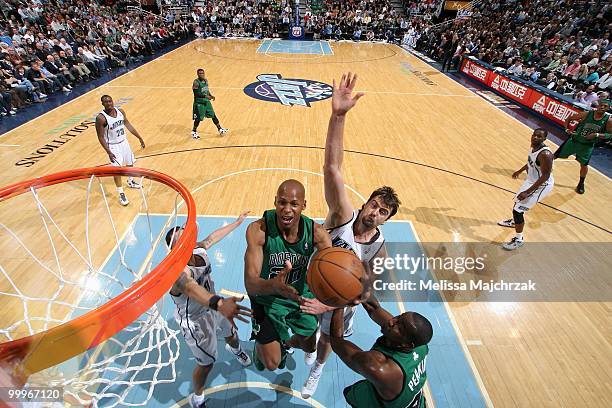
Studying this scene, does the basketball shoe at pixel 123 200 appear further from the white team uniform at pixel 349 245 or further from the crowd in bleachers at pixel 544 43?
the crowd in bleachers at pixel 544 43

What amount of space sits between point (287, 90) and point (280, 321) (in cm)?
1099

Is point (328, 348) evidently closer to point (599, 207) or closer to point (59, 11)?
point (599, 207)

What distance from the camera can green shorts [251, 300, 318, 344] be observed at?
106 inches

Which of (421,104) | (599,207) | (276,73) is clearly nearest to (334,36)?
(276,73)

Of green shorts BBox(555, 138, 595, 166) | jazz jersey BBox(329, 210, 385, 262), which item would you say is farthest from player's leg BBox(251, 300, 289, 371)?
green shorts BBox(555, 138, 595, 166)

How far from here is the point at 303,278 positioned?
273 centimetres

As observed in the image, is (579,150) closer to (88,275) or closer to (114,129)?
(114,129)

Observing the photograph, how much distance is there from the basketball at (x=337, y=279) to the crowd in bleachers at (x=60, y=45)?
435 inches

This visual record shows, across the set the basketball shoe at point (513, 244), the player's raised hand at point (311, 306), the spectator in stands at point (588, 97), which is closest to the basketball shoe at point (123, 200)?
the player's raised hand at point (311, 306)

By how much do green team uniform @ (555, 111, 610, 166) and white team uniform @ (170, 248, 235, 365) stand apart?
23.0ft

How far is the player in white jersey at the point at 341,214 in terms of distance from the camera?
263cm

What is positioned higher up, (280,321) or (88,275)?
(280,321)

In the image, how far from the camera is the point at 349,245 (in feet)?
9.62

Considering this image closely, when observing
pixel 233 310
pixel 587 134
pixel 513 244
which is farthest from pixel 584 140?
pixel 233 310
